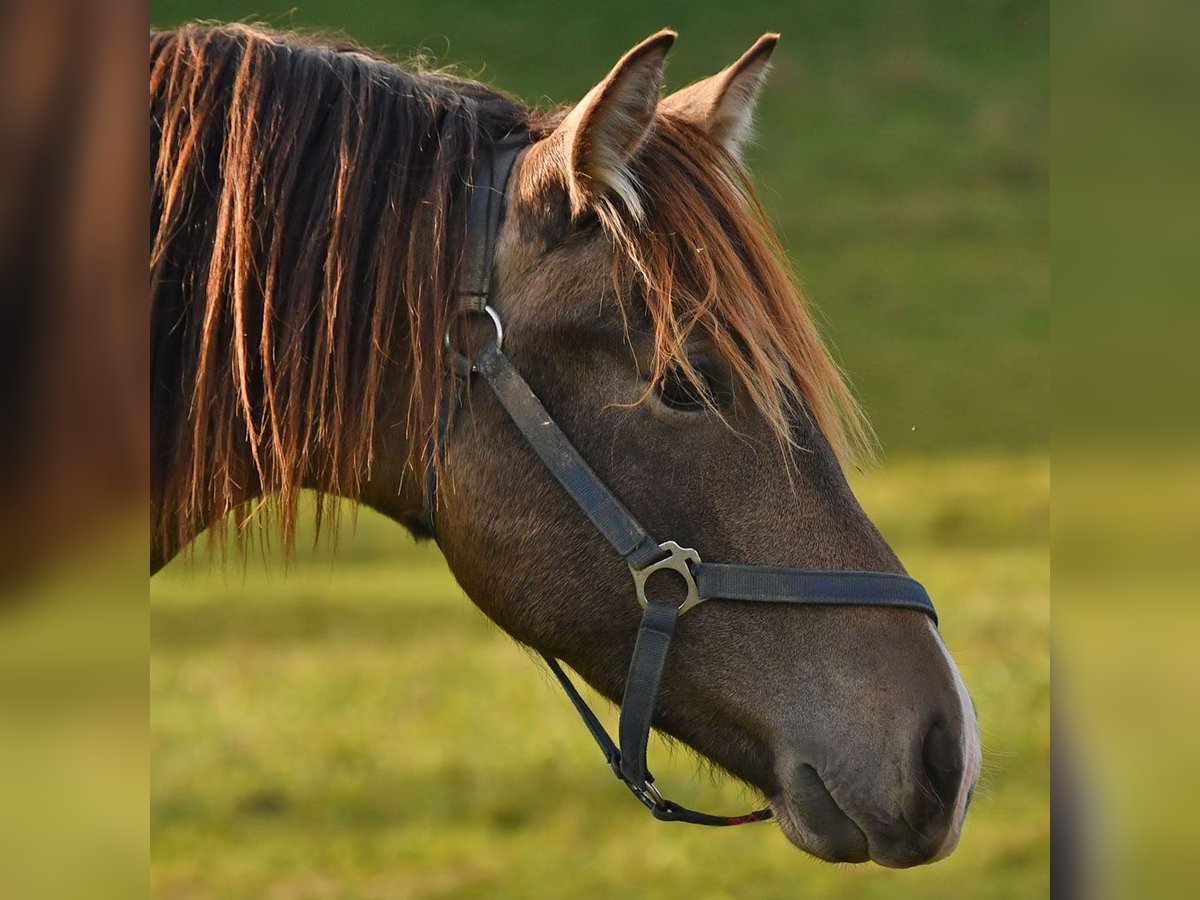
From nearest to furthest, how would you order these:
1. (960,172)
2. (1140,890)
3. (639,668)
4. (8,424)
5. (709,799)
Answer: (8,424) → (1140,890) → (639,668) → (709,799) → (960,172)

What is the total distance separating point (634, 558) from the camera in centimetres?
162

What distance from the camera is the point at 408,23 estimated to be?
1980 centimetres

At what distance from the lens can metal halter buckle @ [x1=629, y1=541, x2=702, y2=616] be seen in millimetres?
1604

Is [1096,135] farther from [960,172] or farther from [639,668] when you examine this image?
[960,172]

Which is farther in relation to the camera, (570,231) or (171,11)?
(171,11)

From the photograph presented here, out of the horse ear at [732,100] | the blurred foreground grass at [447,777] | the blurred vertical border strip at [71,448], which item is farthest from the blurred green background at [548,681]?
the blurred vertical border strip at [71,448]

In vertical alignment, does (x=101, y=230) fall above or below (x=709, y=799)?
above

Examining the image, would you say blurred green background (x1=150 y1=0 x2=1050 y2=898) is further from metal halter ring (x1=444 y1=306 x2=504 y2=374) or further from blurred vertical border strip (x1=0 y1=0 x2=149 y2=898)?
blurred vertical border strip (x1=0 y1=0 x2=149 y2=898)

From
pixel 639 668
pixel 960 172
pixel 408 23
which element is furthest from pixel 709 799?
pixel 408 23

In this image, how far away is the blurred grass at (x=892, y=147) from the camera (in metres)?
12.8

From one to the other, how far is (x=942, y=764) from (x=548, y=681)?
0.85 meters

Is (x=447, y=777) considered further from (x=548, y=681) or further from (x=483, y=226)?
(x=483, y=226)

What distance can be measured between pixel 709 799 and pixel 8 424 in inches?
195

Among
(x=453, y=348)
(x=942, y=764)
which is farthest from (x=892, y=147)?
(x=942, y=764)
